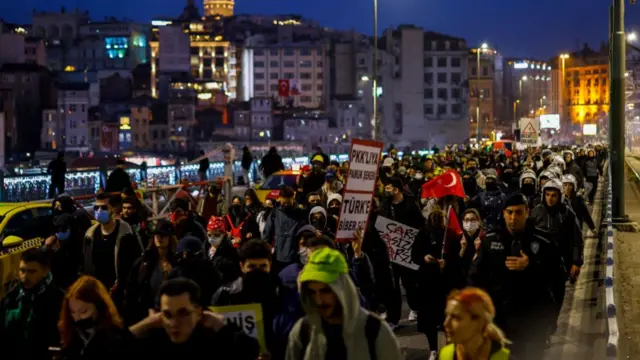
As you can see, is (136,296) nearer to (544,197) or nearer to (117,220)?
(117,220)

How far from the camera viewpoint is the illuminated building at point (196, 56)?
554ft

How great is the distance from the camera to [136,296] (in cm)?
852

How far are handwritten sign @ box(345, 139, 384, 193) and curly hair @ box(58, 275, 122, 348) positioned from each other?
4.42 m

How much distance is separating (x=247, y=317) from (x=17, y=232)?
8.78 metres

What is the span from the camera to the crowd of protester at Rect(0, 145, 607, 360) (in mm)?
5039

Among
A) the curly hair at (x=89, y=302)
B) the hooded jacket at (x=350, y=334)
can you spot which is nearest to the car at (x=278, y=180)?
the curly hair at (x=89, y=302)

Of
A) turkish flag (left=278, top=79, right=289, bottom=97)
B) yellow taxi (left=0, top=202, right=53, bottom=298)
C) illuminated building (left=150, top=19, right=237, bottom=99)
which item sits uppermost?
illuminated building (left=150, top=19, right=237, bottom=99)

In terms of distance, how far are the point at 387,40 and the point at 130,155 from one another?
65.1 meters

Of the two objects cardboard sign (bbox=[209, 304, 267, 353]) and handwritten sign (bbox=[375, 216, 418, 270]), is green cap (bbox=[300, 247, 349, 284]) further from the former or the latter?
handwritten sign (bbox=[375, 216, 418, 270])

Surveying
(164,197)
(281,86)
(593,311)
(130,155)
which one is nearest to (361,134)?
(281,86)

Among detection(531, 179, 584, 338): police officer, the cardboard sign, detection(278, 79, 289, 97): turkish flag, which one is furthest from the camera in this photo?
detection(278, 79, 289, 97): turkish flag

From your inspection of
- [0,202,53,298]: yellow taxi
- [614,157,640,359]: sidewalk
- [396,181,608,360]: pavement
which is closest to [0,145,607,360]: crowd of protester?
[396,181,608,360]: pavement

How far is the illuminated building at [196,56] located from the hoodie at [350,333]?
159m

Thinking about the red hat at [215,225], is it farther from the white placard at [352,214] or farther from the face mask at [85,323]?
the face mask at [85,323]
